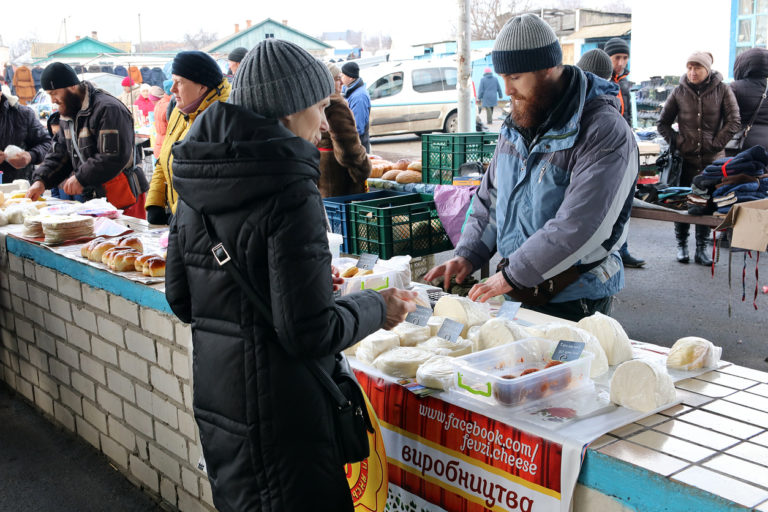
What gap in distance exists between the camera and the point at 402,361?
81.1 inches

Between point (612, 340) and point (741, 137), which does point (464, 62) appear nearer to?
point (741, 137)

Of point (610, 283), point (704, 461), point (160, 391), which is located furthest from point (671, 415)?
point (160, 391)

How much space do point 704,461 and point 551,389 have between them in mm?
415

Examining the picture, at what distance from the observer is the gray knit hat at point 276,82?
5.57 ft

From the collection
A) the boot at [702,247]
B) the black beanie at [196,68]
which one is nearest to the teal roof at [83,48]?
the boot at [702,247]

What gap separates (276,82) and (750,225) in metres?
3.37

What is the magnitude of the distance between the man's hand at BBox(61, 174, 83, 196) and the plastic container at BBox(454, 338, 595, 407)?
167 inches

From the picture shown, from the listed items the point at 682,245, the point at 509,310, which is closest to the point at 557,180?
the point at 509,310

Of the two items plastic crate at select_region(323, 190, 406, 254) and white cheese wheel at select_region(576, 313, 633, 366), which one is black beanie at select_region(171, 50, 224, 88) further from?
white cheese wheel at select_region(576, 313, 633, 366)

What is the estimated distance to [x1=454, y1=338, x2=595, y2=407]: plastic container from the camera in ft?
5.84

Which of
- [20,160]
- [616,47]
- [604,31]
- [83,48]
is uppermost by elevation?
[83,48]

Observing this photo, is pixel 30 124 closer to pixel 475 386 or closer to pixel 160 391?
pixel 160 391

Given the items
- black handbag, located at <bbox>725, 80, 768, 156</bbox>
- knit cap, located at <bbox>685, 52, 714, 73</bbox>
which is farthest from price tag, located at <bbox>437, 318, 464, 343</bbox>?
black handbag, located at <bbox>725, 80, 768, 156</bbox>

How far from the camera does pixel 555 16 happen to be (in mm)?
33375
